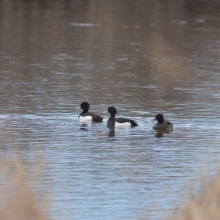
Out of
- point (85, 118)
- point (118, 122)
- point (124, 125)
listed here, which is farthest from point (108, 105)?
point (124, 125)

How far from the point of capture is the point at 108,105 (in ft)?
68.4

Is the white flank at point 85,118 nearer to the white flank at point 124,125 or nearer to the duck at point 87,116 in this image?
the duck at point 87,116

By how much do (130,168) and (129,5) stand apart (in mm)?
46704

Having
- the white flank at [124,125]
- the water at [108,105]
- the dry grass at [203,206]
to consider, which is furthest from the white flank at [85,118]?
the dry grass at [203,206]

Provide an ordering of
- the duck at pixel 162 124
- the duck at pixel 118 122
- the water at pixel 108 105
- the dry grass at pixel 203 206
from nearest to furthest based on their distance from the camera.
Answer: the dry grass at pixel 203 206 → the water at pixel 108 105 → the duck at pixel 162 124 → the duck at pixel 118 122

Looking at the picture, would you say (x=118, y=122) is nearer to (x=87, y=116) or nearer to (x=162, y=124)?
(x=87, y=116)

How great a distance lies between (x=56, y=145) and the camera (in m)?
15.4

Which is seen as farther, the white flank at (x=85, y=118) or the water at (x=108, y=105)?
the white flank at (x=85, y=118)

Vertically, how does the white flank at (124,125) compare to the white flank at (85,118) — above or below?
below

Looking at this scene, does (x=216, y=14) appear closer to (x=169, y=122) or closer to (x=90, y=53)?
(x=90, y=53)

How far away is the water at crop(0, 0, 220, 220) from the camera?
11672 mm

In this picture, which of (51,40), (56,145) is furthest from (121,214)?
(51,40)

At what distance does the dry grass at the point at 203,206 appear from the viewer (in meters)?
7.22

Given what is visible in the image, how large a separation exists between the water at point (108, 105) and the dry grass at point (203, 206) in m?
0.25
